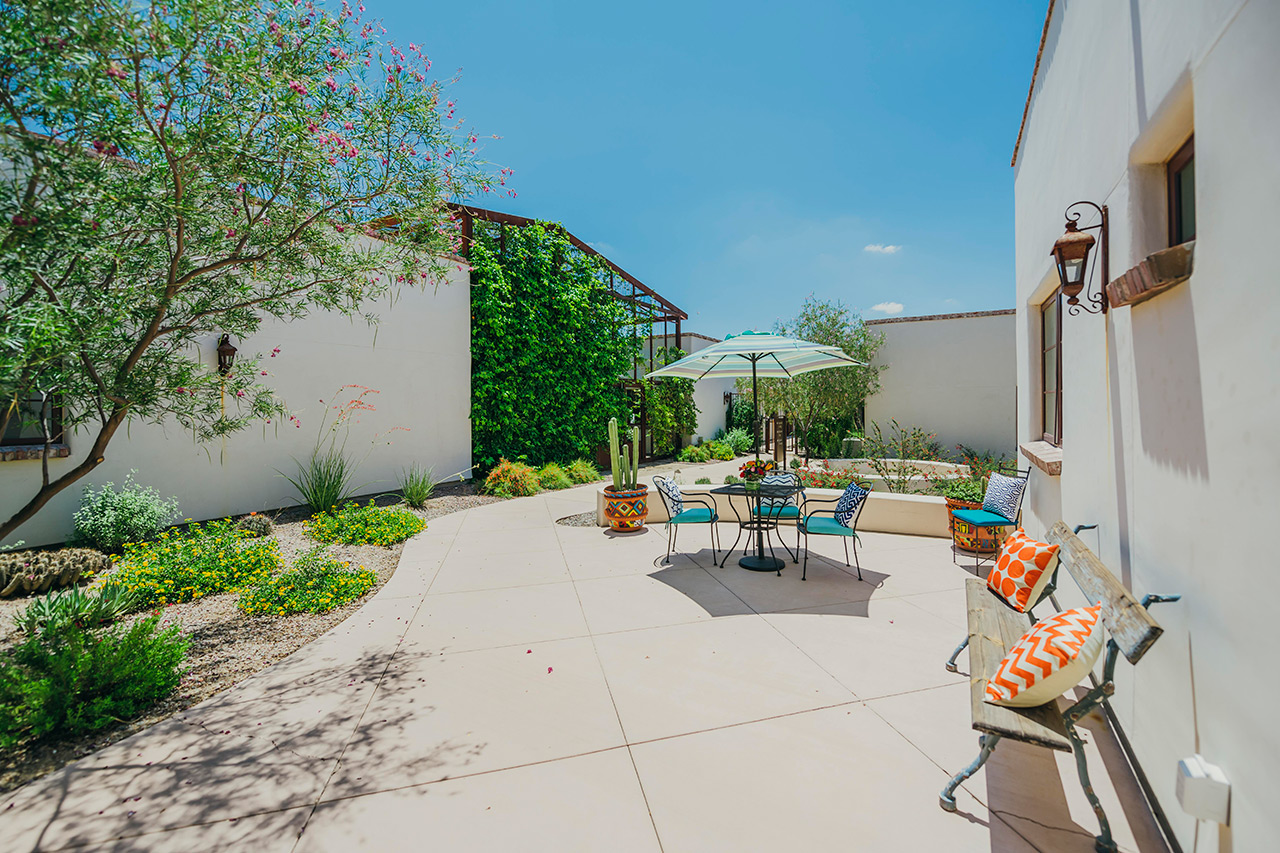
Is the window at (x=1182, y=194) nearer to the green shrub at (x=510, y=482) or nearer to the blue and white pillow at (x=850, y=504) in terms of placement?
the blue and white pillow at (x=850, y=504)

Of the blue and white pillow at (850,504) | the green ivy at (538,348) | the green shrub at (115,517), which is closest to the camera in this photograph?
the blue and white pillow at (850,504)

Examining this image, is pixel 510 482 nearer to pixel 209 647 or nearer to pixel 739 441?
pixel 209 647

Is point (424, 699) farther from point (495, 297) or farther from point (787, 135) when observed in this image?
point (787, 135)

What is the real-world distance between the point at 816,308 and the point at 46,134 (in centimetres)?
1459

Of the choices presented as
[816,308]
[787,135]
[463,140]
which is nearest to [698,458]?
[816,308]

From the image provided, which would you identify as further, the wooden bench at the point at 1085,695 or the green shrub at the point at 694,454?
the green shrub at the point at 694,454

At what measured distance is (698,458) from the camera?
15781 millimetres

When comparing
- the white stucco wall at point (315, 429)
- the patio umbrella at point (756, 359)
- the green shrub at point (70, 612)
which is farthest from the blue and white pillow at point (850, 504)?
the white stucco wall at point (315, 429)

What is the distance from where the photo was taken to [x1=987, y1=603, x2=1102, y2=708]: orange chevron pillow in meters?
1.81

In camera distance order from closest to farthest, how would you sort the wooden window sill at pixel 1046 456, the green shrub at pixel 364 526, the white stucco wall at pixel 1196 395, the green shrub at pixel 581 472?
1. the white stucco wall at pixel 1196 395
2. the wooden window sill at pixel 1046 456
3. the green shrub at pixel 364 526
4. the green shrub at pixel 581 472

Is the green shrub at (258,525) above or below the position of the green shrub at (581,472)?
below

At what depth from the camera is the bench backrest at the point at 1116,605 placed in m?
1.59

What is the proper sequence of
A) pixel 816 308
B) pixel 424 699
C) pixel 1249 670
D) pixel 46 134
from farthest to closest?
pixel 816 308 < pixel 424 699 < pixel 46 134 < pixel 1249 670

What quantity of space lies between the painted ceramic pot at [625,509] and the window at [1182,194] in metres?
5.63
